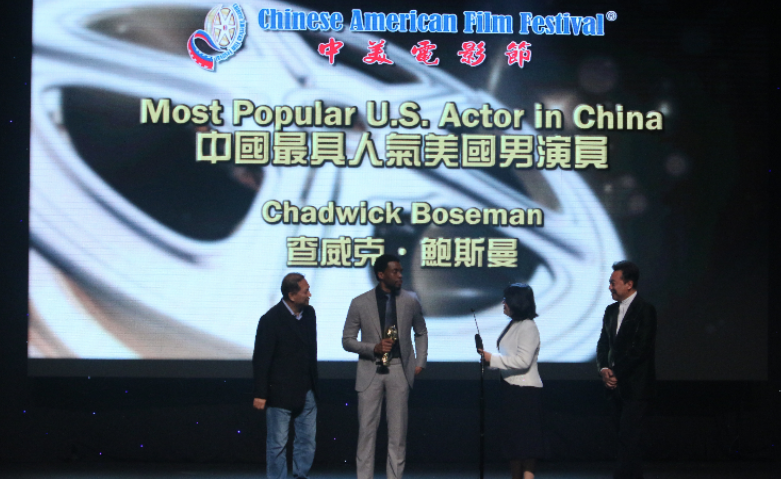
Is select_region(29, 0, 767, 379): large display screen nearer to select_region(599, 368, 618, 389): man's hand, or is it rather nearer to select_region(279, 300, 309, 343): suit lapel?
select_region(279, 300, 309, 343): suit lapel

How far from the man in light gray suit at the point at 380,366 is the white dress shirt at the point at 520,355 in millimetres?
695

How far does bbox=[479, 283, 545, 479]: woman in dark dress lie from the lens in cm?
486

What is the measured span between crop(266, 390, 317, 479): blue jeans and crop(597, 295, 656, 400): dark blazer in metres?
1.96

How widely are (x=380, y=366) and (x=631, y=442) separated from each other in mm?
1606

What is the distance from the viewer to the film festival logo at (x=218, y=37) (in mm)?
6395

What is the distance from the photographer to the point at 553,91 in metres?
6.46

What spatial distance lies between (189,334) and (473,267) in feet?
7.21

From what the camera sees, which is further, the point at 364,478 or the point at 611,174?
the point at 611,174

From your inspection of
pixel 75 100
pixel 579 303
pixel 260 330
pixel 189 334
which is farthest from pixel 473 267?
pixel 75 100

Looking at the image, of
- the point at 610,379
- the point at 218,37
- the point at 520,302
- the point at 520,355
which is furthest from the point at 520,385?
the point at 218,37

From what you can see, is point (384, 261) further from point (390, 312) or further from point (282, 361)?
point (282, 361)

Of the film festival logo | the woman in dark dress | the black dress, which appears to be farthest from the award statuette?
the film festival logo

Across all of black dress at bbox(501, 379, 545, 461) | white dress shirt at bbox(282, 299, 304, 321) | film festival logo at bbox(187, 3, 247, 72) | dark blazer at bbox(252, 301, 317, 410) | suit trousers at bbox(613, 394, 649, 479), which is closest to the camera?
black dress at bbox(501, 379, 545, 461)

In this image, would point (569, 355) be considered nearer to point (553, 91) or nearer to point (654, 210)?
point (654, 210)
